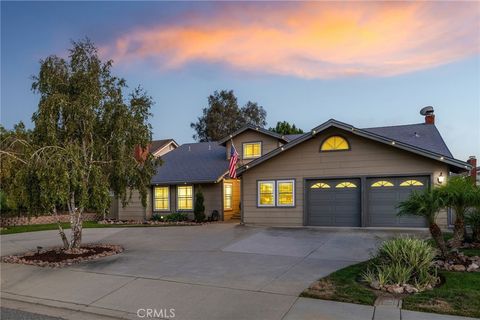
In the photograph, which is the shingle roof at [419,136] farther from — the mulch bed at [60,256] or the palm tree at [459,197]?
the mulch bed at [60,256]

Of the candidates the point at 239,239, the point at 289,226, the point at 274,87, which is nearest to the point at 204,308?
the point at 239,239

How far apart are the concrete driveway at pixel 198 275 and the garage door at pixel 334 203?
211cm

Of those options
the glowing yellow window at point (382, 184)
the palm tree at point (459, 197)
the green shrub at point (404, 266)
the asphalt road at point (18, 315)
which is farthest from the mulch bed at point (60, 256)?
the glowing yellow window at point (382, 184)

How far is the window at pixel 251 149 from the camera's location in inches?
879

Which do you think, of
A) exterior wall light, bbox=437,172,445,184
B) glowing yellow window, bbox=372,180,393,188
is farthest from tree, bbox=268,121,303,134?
exterior wall light, bbox=437,172,445,184

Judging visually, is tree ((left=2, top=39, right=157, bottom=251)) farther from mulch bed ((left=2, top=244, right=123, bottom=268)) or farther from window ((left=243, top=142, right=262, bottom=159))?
window ((left=243, top=142, right=262, bottom=159))

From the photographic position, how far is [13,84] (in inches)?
773

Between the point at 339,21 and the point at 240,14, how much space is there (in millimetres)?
3749

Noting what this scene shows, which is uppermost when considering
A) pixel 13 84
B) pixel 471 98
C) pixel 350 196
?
pixel 13 84

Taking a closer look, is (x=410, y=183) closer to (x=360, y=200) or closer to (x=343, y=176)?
(x=360, y=200)

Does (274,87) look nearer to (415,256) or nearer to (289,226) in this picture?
(289,226)

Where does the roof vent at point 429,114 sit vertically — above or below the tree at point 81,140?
above

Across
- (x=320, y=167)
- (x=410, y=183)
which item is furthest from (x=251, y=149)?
A: (x=410, y=183)

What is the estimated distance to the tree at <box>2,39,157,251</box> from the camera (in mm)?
9914
